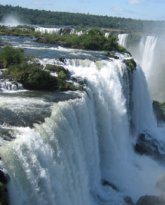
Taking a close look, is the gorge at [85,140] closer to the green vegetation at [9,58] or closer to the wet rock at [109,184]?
the wet rock at [109,184]

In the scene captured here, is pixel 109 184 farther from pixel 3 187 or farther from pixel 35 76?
pixel 3 187

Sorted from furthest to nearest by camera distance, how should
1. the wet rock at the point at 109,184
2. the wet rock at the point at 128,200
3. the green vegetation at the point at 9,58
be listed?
the green vegetation at the point at 9,58
the wet rock at the point at 109,184
the wet rock at the point at 128,200

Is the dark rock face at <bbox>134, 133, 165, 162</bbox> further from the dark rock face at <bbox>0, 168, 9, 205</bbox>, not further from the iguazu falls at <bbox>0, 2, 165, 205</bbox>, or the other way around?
the dark rock face at <bbox>0, 168, 9, 205</bbox>

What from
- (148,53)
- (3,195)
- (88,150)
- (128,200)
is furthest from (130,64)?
(148,53)

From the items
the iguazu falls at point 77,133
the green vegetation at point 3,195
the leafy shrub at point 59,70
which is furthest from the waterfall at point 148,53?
the green vegetation at point 3,195

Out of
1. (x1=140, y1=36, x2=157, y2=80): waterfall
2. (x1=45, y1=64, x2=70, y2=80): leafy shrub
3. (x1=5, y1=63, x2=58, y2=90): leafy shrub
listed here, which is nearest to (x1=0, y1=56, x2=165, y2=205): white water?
(x1=45, y1=64, x2=70, y2=80): leafy shrub
